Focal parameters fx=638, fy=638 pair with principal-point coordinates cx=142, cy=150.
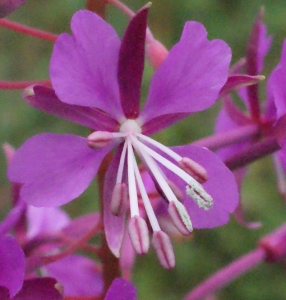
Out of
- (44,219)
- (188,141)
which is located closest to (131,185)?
(44,219)

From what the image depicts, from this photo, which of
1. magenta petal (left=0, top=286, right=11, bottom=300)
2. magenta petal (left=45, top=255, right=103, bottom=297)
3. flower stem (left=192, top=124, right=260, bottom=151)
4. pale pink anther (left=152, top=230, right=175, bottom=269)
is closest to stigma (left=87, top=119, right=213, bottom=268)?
pale pink anther (left=152, top=230, right=175, bottom=269)

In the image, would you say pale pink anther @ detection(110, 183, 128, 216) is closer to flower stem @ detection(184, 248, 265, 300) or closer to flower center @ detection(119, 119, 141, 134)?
flower center @ detection(119, 119, 141, 134)

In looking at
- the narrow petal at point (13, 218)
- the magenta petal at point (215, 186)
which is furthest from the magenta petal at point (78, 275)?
the magenta petal at point (215, 186)

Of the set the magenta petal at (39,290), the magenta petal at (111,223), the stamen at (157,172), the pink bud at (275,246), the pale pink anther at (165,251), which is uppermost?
the stamen at (157,172)

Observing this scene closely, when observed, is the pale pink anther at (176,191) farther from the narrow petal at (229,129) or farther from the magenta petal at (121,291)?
the narrow petal at (229,129)

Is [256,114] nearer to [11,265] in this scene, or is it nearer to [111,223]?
[111,223]

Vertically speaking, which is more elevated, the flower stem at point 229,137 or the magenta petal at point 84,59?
the magenta petal at point 84,59
